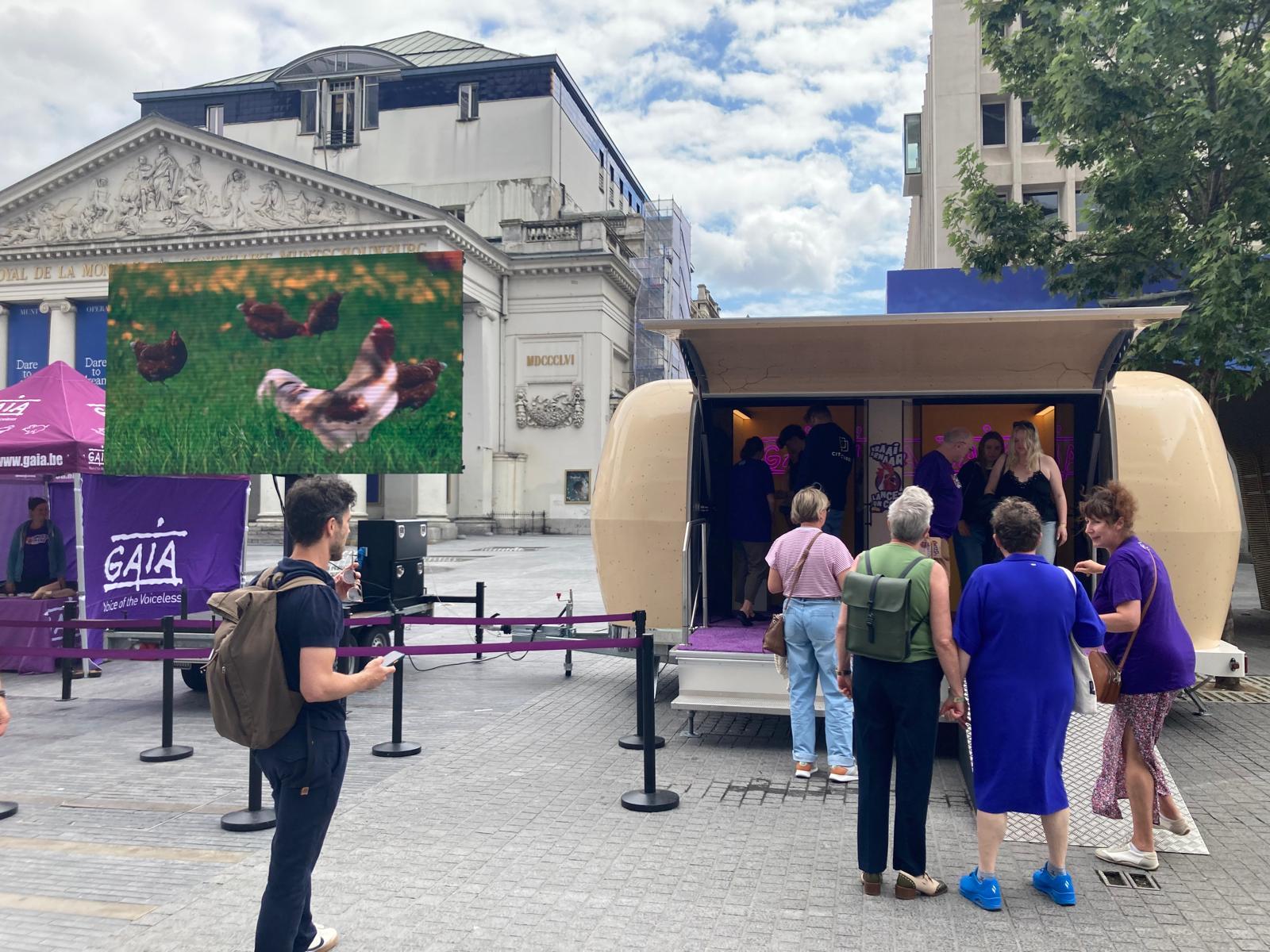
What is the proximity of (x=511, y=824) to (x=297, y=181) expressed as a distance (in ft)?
135

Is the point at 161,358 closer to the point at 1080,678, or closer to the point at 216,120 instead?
the point at 1080,678

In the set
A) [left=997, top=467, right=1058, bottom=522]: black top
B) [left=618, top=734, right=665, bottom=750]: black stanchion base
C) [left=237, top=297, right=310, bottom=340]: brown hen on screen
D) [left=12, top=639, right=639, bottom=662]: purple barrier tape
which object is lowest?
[left=618, top=734, right=665, bottom=750]: black stanchion base

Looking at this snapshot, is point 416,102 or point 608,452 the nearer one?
point 608,452

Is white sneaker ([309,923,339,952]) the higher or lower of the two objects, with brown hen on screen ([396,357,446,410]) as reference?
lower

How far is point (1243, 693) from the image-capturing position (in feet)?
30.0

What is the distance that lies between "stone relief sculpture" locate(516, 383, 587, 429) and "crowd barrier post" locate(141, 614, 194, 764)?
118 feet

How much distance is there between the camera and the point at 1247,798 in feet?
19.6

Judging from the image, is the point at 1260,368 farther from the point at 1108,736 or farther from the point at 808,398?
the point at 1108,736

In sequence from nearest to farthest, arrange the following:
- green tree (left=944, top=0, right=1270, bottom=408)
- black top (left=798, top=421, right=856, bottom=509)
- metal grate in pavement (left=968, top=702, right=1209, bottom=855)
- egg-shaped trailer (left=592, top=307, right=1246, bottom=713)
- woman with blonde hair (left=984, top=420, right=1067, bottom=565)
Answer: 1. metal grate in pavement (left=968, top=702, right=1209, bottom=855)
2. egg-shaped trailer (left=592, top=307, right=1246, bottom=713)
3. woman with blonde hair (left=984, top=420, right=1067, bottom=565)
4. black top (left=798, top=421, right=856, bottom=509)
5. green tree (left=944, top=0, right=1270, bottom=408)

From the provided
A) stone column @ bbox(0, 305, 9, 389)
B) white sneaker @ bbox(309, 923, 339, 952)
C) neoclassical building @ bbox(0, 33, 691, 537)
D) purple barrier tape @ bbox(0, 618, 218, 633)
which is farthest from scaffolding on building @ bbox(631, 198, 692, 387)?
white sneaker @ bbox(309, 923, 339, 952)

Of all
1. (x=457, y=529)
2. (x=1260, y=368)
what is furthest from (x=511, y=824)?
(x=457, y=529)

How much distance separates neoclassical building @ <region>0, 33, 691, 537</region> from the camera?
1630 inches

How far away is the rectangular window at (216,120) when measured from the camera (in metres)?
53.1

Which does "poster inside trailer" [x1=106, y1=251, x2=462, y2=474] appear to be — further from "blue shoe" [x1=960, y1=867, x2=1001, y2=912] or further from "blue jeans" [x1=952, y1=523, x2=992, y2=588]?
"blue shoe" [x1=960, y1=867, x2=1001, y2=912]
